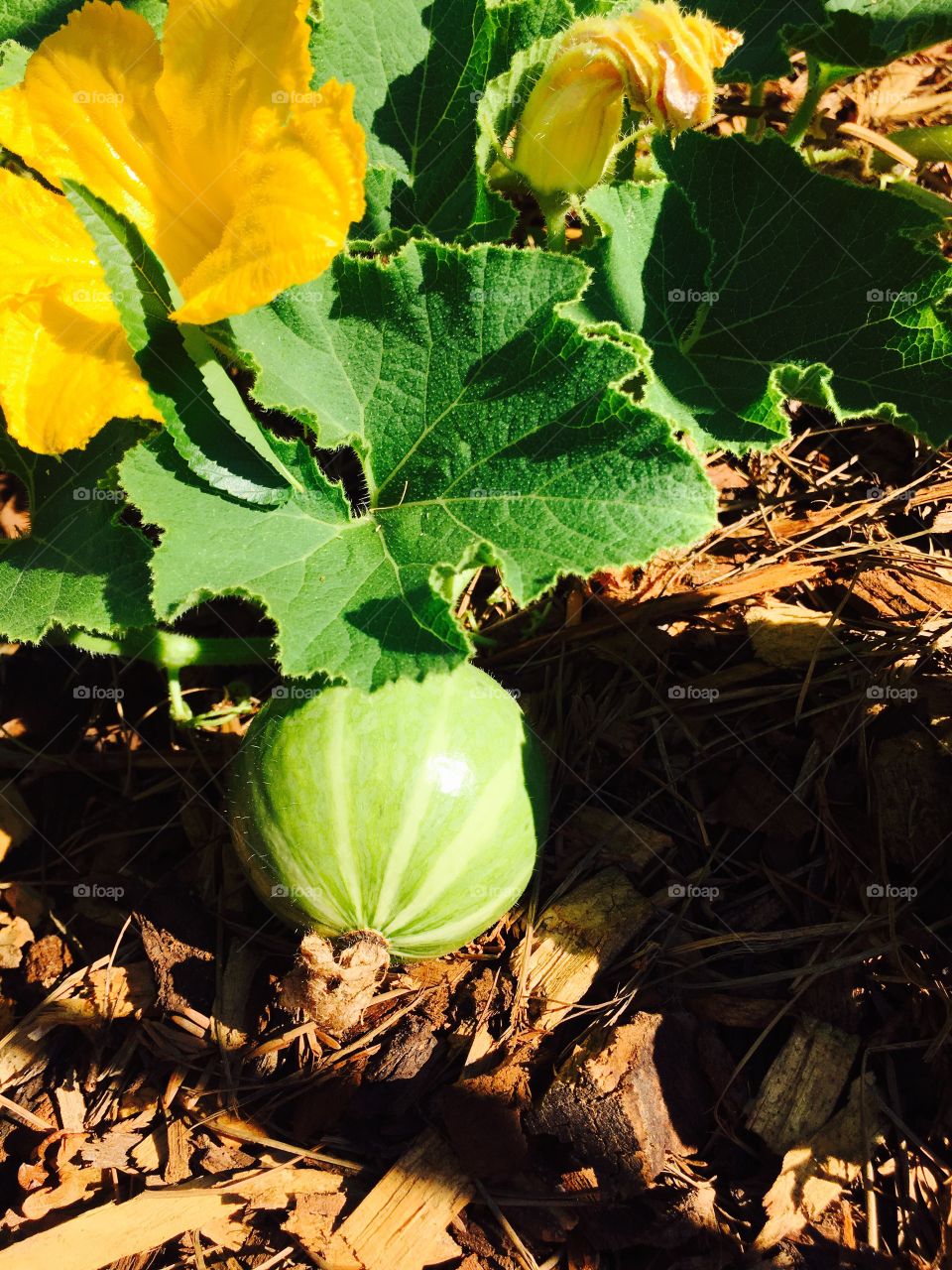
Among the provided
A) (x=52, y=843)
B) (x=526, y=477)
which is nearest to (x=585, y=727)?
(x=526, y=477)

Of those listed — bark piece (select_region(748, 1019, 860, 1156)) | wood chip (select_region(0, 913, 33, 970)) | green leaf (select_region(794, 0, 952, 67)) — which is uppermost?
green leaf (select_region(794, 0, 952, 67))

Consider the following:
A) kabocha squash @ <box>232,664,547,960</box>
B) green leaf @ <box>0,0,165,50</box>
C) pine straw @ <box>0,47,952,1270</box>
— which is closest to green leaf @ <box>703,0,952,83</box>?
pine straw @ <box>0,47,952,1270</box>

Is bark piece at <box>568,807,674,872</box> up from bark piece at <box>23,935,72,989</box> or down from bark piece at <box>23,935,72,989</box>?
down

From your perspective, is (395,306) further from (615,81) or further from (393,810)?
(393,810)

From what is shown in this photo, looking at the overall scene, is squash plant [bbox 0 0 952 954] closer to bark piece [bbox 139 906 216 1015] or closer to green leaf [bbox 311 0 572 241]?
green leaf [bbox 311 0 572 241]

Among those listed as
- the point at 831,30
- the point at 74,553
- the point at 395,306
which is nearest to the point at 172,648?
the point at 74,553

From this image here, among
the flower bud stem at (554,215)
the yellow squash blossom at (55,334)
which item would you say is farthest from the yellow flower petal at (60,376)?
the flower bud stem at (554,215)

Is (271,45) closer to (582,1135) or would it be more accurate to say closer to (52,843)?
(52,843)
